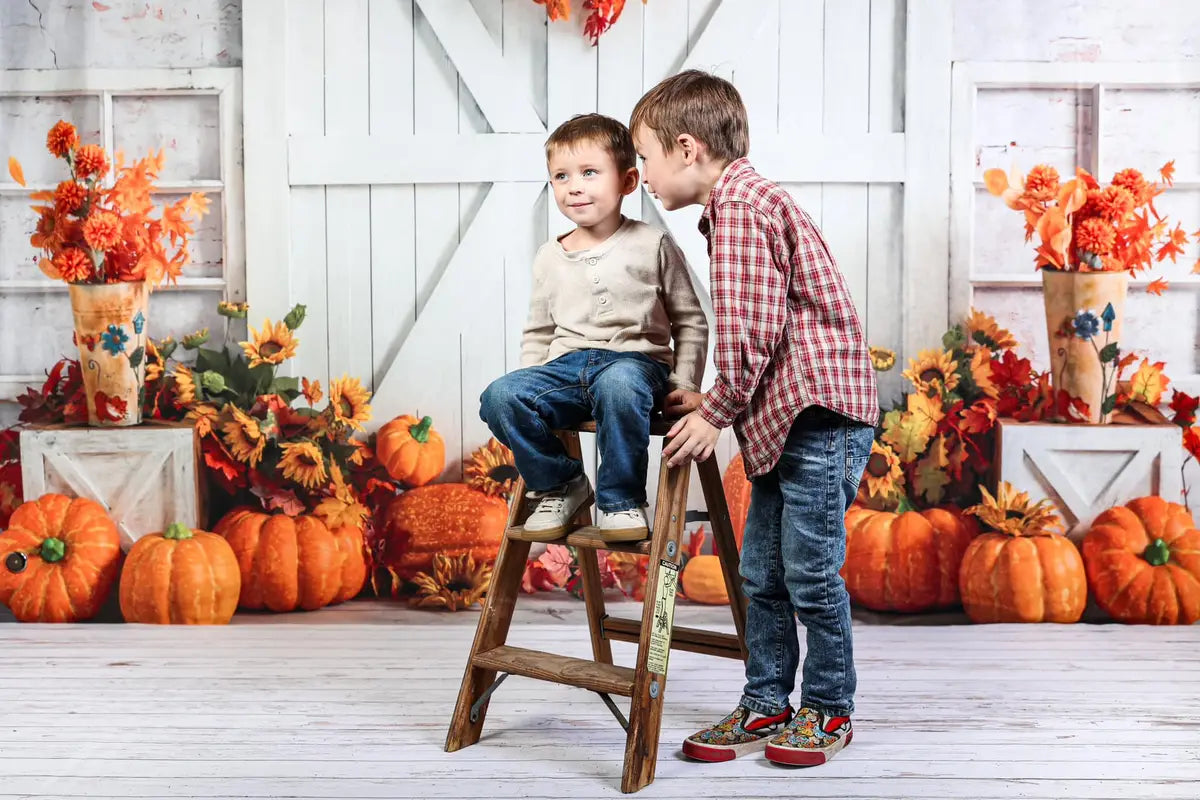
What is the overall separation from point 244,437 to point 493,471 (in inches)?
26.6

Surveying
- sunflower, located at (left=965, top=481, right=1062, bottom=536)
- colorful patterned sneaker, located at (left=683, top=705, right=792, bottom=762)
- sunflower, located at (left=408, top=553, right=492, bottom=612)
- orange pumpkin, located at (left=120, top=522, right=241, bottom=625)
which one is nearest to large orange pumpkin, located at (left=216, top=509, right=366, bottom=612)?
orange pumpkin, located at (left=120, top=522, right=241, bottom=625)

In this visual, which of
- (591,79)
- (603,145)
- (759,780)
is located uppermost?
(591,79)

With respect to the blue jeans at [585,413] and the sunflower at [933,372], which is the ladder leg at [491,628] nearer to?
the blue jeans at [585,413]

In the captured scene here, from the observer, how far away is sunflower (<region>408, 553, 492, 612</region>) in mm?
2947

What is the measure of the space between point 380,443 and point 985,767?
5.97 feet

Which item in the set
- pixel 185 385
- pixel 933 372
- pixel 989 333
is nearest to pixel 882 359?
pixel 933 372

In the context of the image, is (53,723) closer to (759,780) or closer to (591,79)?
(759,780)

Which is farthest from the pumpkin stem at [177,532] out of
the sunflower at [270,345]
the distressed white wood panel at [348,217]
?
the distressed white wood panel at [348,217]

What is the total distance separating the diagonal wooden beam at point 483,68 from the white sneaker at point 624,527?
154 cm

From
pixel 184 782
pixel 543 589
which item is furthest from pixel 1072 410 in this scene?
pixel 184 782

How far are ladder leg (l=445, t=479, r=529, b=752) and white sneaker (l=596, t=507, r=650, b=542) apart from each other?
215mm

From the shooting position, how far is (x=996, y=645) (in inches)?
102

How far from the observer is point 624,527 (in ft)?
5.98

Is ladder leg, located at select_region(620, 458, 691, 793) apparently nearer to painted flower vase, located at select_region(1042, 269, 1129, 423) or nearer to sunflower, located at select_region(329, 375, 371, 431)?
sunflower, located at select_region(329, 375, 371, 431)
